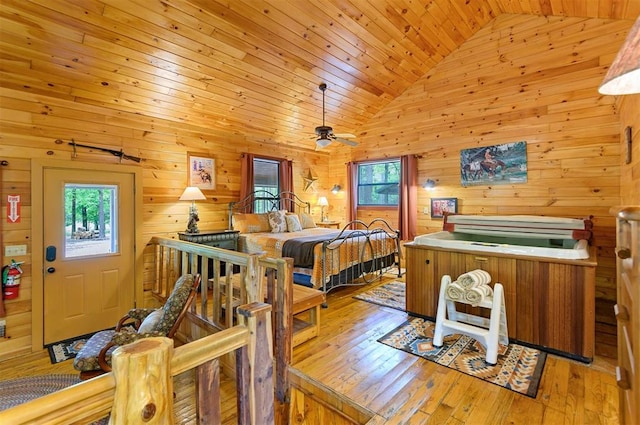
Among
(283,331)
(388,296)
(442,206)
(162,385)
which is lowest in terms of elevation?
(388,296)

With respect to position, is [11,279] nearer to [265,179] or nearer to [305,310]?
[305,310]

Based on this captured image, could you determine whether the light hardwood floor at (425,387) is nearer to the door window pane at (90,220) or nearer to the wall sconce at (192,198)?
the door window pane at (90,220)

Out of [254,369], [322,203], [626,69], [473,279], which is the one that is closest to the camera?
[626,69]

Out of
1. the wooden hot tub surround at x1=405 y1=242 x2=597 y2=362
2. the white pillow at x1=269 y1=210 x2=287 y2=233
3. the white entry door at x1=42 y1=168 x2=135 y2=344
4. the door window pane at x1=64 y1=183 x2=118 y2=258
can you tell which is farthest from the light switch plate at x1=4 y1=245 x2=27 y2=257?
the wooden hot tub surround at x1=405 y1=242 x2=597 y2=362

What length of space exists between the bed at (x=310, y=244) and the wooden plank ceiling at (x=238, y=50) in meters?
1.36

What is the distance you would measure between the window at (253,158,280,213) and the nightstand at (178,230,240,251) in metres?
1.01

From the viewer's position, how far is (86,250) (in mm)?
3562

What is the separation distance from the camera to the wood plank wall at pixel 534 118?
13.3 feet

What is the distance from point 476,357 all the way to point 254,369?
2.26m

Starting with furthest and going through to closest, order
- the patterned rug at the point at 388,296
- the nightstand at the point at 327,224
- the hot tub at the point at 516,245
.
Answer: the nightstand at the point at 327,224, the patterned rug at the point at 388,296, the hot tub at the point at 516,245

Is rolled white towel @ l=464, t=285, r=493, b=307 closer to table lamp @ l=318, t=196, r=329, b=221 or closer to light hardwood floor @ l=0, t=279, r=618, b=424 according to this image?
light hardwood floor @ l=0, t=279, r=618, b=424

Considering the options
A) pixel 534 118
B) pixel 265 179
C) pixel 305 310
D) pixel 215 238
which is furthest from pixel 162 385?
pixel 534 118

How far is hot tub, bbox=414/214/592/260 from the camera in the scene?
9.39 ft

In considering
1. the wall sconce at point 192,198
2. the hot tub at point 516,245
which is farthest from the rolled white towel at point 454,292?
the wall sconce at point 192,198
